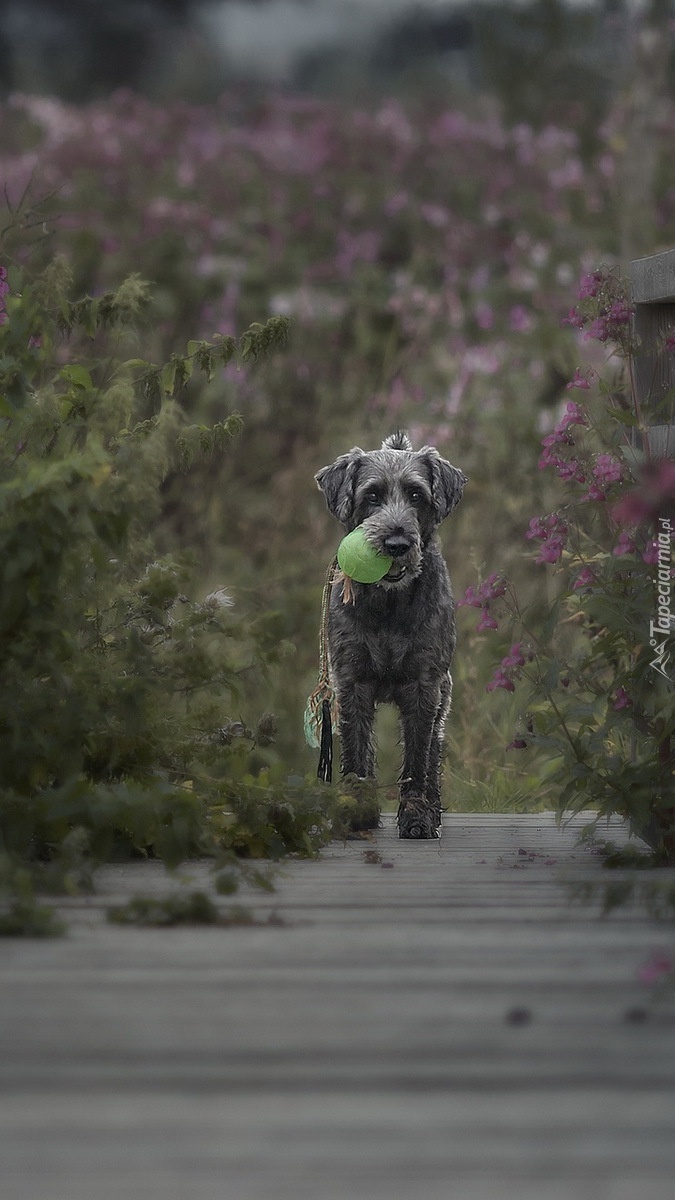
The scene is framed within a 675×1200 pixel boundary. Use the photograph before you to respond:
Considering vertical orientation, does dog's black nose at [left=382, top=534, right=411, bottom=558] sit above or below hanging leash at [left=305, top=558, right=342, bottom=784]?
above

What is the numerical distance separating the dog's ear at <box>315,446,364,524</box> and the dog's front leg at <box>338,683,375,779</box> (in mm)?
511

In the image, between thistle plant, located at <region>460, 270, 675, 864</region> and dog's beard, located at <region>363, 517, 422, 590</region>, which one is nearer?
thistle plant, located at <region>460, 270, 675, 864</region>

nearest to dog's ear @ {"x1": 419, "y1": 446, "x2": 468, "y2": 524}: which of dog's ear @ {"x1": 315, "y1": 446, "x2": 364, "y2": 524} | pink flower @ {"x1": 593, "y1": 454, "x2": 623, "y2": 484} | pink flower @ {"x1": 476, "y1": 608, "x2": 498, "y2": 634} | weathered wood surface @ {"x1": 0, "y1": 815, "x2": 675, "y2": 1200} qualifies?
dog's ear @ {"x1": 315, "y1": 446, "x2": 364, "y2": 524}

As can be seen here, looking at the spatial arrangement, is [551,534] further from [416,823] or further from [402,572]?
[416,823]

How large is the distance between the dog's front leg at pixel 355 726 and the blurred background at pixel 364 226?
0.93 meters

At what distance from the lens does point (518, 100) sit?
12.4 m

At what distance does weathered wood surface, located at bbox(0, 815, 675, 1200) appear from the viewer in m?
1.74

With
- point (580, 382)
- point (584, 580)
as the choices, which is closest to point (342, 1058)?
point (584, 580)

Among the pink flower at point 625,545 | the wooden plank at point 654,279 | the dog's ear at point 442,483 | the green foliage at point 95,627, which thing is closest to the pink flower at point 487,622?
the pink flower at point 625,545

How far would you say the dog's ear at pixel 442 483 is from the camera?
15.7 feet

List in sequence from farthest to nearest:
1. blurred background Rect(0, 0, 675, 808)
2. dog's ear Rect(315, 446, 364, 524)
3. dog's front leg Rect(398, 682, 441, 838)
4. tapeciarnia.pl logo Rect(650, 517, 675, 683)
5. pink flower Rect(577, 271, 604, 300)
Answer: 1. blurred background Rect(0, 0, 675, 808)
2. dog's ear Rect(315, 446, 364, 524)
3. dog's front leg Rect(398, 682, 441, 838)
4. pink flower Rect(577, 271, 604, 300)
5. tapeciarnia.pl logo Rect(650, 517, 675, 683)

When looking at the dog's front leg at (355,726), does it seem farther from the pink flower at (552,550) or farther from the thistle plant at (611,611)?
the pink flower at (552,550)

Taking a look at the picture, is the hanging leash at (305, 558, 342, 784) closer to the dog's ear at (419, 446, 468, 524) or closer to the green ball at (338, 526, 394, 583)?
the green ball at (338, 526, 394, 583)

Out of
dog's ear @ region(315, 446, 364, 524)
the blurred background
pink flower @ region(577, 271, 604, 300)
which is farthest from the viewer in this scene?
the blurred background
